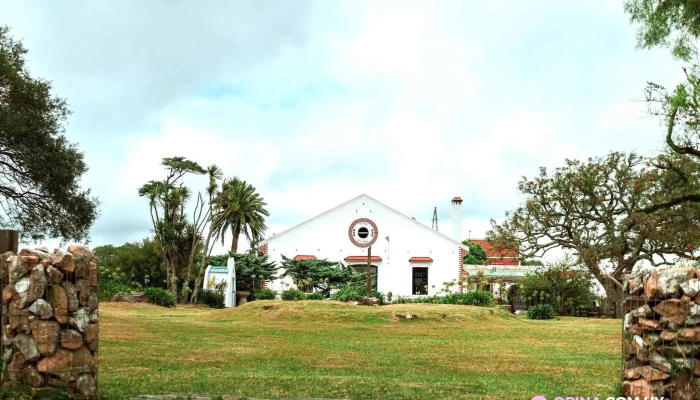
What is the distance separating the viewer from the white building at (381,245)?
43.5 m

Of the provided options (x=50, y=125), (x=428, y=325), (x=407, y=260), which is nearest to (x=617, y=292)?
(x=407, y=260)

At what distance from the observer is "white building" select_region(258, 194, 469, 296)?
4347 centimetres

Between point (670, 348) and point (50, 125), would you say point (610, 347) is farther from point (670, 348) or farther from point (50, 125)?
point (50, 125)

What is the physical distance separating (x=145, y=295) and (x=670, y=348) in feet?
81.3

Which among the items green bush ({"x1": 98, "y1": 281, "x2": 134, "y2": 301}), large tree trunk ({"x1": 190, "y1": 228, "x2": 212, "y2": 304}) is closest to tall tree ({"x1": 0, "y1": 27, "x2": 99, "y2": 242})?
green bush ({"x1": 98, "y1": 281, "x2": 134, "y2": 301})

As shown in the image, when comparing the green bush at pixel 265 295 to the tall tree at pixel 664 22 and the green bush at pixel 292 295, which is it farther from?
the tall tree at pixel 664 22

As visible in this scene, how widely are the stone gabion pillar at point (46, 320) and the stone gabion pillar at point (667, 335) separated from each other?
5.26 meters

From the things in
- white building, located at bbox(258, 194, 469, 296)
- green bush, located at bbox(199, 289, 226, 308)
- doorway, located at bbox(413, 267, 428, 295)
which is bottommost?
green bush, located at bbox(199, 289, 226, 308)

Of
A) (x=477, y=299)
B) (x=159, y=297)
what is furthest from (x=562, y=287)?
(x=159, y=297)

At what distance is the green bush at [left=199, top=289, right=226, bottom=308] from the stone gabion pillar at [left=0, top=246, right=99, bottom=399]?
2814 cm

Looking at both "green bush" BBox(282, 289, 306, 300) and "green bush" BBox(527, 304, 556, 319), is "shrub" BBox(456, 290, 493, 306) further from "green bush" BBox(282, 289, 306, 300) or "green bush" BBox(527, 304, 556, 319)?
"green bush" BBox(282, 289, 306, 300)

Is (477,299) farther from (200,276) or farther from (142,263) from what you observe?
(142,263)

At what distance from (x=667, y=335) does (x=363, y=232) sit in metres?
37.1

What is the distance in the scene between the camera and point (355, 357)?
11672 mm
